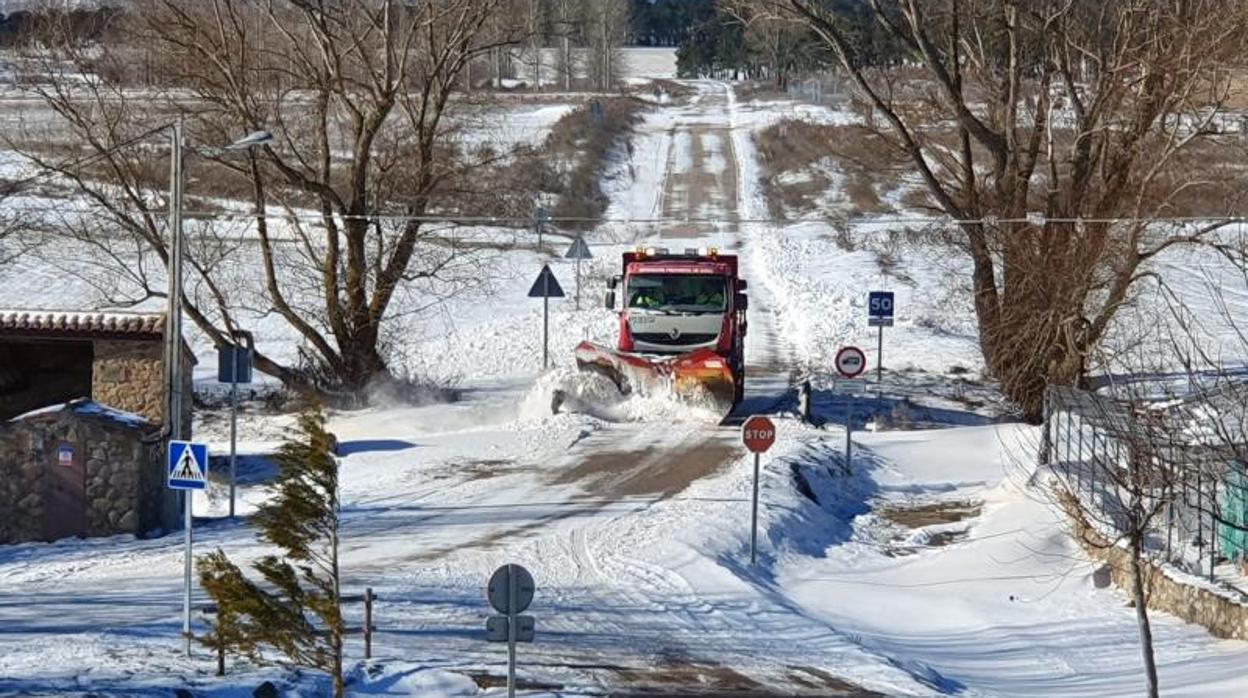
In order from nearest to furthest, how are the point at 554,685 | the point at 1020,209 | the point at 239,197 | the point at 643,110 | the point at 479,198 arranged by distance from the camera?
1. the point at 554,685
2. the point at 1020,209
3. the point at 479,198
4. the point at 239,197
5. the point at 643,110

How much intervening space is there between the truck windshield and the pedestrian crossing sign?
15.4 meters

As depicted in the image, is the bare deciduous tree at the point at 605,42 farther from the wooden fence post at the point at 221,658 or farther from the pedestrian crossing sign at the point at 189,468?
the wooden fence post at the point at 221,658

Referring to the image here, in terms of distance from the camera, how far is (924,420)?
111 feet

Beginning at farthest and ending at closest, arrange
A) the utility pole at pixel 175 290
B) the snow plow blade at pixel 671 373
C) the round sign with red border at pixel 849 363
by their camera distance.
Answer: the snow plow blade at pixel 671 373, the round sign with red border at pixel 849 363, the utility pole at pixel 175 290

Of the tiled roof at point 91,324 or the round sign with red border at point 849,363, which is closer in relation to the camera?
the round sign with red border at point 849,363

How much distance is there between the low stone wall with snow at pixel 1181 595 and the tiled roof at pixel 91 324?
15805 millimetres

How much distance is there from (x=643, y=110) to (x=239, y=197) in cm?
6797

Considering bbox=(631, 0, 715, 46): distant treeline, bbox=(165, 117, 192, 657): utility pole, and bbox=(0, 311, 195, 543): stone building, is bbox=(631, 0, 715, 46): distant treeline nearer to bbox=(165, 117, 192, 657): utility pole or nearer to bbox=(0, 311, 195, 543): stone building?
bbox=(0, 311, 195, 543): stone building

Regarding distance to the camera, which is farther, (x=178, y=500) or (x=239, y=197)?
(x=239, y=197)

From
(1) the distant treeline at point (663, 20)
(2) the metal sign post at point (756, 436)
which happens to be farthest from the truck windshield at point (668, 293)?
(1) the distant treeline at point (663, 20)

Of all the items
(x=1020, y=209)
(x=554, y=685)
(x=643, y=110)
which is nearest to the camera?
(x=554, y=685)

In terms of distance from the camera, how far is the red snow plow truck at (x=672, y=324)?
3141cm

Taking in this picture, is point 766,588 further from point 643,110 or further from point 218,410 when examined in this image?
point 643,110

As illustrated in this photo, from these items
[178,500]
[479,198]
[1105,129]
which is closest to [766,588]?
[178,500]
